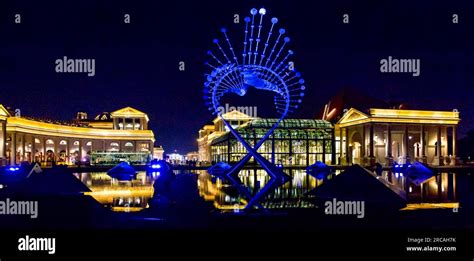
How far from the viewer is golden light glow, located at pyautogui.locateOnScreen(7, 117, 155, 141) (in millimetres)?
81875

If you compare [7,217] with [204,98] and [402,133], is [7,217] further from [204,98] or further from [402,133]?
[402,133]

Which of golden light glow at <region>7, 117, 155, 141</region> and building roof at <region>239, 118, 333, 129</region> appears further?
golden light glow at <region>7, 117, 155, 141</region>

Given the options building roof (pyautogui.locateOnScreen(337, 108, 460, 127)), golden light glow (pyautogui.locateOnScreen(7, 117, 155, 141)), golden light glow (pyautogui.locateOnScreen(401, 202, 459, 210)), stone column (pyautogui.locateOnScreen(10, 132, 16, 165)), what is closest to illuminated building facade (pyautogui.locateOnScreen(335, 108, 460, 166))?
building roof (pyautogui.locateOnScreen(337, 108, 460, 127))

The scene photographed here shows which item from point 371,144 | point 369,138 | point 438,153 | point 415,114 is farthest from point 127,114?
point 438,153

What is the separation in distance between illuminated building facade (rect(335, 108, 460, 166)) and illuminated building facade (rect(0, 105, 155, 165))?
42.8 m

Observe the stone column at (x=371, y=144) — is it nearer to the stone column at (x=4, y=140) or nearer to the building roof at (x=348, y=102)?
the building roof at (x=348, y=102)

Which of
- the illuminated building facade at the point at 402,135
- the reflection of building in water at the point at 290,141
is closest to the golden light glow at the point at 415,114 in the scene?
the illuminated building facade at the point at 402,135

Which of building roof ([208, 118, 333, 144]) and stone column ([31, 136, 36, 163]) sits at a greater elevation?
building roof ([208, 118, 333, 144])

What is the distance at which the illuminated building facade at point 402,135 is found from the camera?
82188 mm

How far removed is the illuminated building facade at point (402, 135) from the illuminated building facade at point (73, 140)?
42.8 m

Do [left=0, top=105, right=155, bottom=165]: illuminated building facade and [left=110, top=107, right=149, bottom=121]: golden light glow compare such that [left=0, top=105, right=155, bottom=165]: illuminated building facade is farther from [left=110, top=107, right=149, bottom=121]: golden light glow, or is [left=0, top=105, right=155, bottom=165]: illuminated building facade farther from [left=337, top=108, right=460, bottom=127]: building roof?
[left=337, top=108, right=460, bottom=127]: building roof

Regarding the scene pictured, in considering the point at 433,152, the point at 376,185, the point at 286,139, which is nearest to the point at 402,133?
the point at 433,152

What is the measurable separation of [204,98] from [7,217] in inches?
1161

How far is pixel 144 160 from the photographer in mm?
91750
